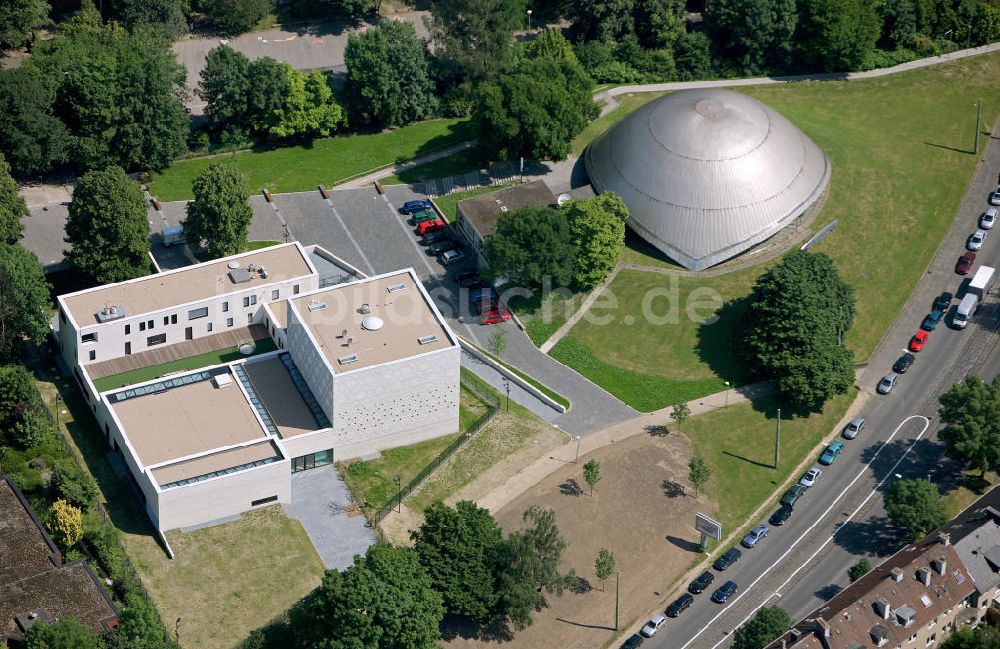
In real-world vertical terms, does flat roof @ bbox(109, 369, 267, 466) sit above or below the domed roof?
below

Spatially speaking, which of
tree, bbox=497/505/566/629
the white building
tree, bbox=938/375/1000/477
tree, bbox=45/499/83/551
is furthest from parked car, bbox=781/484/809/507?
tree, bbox=45/499/83/551

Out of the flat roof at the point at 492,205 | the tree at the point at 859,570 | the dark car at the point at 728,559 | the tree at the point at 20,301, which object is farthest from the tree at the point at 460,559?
the tree at the point at 20,301

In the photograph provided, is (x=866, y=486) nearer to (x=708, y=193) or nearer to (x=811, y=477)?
(x=811, y=477)

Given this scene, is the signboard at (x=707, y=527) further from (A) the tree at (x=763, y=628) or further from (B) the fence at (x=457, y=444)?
(B) the fence at (x=457, y=444)

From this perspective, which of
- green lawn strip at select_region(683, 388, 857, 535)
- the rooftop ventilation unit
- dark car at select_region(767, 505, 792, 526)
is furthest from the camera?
the rooftop ventilation unit

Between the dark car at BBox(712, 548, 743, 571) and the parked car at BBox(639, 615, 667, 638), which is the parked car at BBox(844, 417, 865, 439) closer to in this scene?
the dark car at BBox(712, 548, 743, 571)
